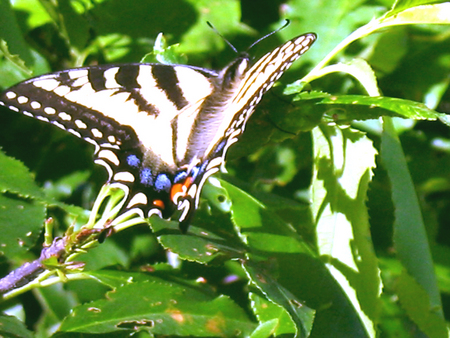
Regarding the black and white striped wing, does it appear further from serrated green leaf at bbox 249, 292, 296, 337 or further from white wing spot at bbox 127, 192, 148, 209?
serrated green leaf at bbox 249, 292, 296, 337

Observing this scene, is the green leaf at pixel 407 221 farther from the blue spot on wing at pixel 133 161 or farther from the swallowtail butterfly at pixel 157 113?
the blue spot on wing at pixel 133 161

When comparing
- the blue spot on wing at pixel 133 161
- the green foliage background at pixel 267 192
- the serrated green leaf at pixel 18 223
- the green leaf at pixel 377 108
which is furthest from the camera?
the blue spot on wing at pixel 133 161

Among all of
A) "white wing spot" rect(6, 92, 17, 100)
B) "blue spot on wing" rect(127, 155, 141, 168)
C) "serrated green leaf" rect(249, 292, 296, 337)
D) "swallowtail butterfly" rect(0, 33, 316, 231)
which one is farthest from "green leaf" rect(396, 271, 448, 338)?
"white wing spot" rect(6, 92, 17, 100)

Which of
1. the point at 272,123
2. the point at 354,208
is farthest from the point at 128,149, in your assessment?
the point at 354,208

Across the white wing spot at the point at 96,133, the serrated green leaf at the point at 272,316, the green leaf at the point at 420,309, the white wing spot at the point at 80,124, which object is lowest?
the green leaf at the point at 420,309

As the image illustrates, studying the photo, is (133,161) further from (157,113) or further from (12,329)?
(12,329)

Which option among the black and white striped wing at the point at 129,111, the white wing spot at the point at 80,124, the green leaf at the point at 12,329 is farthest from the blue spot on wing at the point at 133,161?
the green leaf at the point at 12,329

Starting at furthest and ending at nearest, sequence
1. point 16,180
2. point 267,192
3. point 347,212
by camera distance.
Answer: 1. point 267,192
2. point 16,180
3. point 347,212

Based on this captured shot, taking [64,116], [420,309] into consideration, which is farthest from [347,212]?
[64,116]
